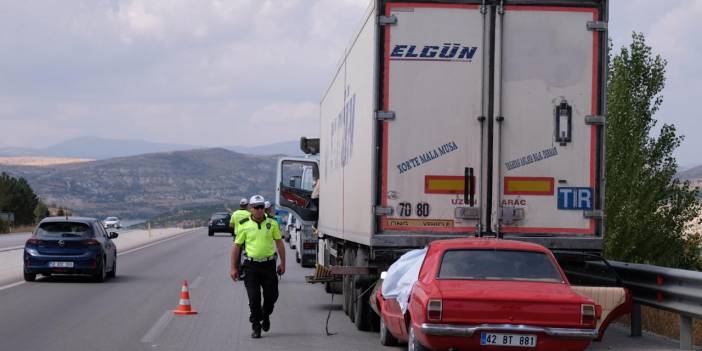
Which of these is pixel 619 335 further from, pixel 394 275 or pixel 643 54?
pixel 643 54

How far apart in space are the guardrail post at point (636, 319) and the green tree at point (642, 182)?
615 inches

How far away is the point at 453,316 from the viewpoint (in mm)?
9969

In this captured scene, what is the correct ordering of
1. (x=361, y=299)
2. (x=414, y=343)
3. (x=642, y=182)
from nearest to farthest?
(x=414, y=343) → (x=361, y=299) → (x=642, y=182)

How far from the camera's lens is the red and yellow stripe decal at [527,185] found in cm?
1285

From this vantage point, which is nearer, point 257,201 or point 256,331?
point 256,331

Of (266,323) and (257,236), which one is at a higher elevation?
(257,236)

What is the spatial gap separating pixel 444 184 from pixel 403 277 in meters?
1.59

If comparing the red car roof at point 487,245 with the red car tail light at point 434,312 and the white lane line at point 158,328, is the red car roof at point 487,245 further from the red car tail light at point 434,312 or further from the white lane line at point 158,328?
the white lane line at point 158,328

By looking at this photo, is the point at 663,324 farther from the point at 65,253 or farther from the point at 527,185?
the point at 65,253

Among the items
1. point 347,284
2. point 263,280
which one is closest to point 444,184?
point 263,280

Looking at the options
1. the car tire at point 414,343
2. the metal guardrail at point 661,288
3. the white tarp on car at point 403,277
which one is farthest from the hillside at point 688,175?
the car tire at point 414,343

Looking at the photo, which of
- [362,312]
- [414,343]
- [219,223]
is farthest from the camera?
[219,223]

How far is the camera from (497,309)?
10008 millimetres

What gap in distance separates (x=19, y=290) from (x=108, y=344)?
908 cm
